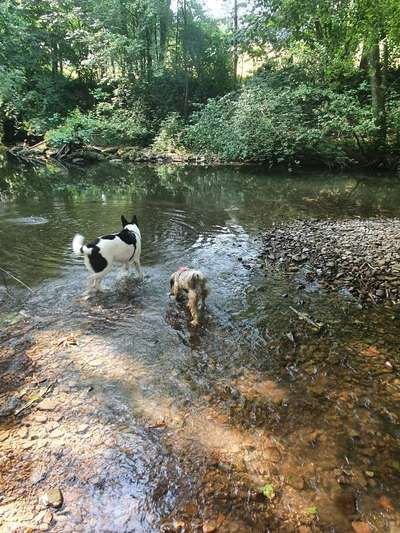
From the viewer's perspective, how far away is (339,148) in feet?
58.9

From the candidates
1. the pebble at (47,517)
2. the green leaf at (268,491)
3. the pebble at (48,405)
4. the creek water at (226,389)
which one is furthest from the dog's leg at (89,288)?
the green leaf at (268,491)

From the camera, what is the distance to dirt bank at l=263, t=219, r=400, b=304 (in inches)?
243

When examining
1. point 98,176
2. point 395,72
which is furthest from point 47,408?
point 395,72

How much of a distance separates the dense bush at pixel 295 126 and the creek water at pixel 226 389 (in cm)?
1072

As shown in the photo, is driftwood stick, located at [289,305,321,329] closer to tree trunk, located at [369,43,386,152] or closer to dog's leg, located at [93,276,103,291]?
dog's leg, located at [93,276,103,291]

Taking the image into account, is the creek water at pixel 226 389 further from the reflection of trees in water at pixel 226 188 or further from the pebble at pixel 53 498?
the reflection of trees in water at pixel 226 188

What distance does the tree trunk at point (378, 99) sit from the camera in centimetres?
1697

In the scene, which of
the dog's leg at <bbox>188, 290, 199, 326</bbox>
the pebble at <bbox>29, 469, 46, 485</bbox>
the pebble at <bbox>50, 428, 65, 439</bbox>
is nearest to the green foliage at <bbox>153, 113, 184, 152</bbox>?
the dog's leg at <bbox>188, 290, 199, 326</bbox>

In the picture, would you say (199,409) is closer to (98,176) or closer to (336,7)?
(336,7)

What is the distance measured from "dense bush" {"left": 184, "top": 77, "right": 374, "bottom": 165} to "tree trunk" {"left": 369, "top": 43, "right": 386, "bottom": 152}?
46 centimetres

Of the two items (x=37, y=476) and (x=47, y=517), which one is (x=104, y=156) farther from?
(x=47, y=517)

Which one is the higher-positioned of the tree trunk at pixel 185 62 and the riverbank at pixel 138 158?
the tree trunk at pixel 185 62

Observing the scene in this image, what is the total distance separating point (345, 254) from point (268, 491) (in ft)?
17.8

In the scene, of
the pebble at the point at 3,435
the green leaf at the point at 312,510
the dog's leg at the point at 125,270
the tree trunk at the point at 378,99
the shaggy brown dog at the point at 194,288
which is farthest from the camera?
the tree trunk at the point at 378,99
